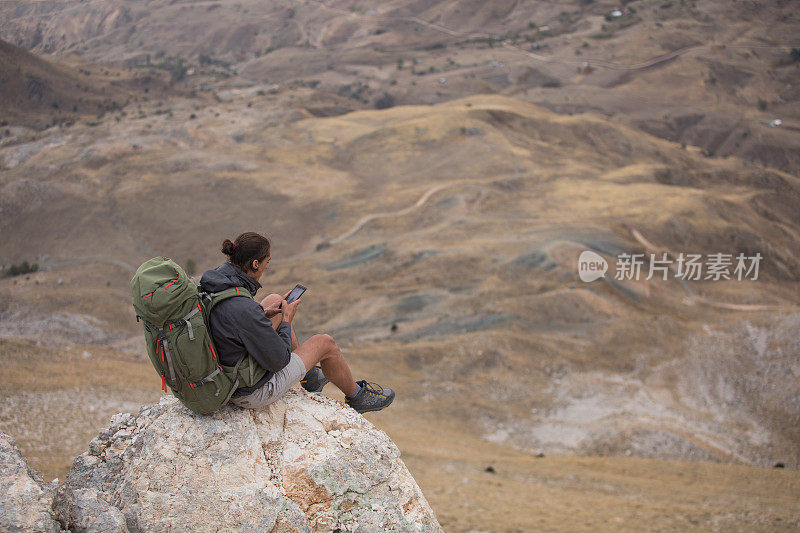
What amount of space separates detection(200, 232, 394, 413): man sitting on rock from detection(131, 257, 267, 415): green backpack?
87 millimetres

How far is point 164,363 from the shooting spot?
394 cm

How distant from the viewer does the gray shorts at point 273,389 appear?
4285mm

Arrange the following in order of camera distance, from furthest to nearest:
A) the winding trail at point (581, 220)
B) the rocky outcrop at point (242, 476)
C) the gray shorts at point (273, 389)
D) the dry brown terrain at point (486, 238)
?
the winding trail at point (581, 220), the dry brown terrain at point (486, 238), the gray shorts at point (273, 389), the rocky outcrop at point (242, 476)

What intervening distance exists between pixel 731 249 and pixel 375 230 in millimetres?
18612

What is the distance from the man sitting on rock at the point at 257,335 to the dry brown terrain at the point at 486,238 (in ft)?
19.1

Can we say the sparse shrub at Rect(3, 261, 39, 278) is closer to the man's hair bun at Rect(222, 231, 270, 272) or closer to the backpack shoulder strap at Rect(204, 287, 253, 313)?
the man's hair bun at Rect(222, 231, 270, 272)

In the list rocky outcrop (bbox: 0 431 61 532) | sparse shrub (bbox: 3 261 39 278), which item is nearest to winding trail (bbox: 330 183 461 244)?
sparse shrub (bbox: 3 261 39 278)

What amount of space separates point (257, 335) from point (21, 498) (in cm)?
160

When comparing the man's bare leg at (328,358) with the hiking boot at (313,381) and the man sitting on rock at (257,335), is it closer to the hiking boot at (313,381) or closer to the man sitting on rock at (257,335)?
the man sitting on rock at (257,335)

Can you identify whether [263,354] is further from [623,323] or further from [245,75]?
[245,75]

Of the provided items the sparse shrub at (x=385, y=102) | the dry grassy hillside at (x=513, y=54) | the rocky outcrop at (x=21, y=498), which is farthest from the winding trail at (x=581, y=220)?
the sparse shrub at (x=385, y=102)

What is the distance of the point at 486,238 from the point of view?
95.2 ft

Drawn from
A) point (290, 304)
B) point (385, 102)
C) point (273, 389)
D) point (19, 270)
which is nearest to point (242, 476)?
point (273, 389)

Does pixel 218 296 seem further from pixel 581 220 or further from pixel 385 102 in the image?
pixel 385 102
